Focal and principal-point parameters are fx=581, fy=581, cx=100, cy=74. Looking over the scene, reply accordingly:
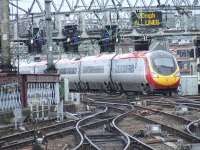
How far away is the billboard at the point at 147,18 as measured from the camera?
50.2m

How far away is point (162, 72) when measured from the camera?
1351 inches

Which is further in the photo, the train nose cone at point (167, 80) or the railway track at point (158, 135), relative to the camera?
the train nose cone at point (167, 80)

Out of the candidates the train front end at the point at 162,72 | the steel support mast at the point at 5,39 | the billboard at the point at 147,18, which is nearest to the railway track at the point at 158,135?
the steel support mast at the point at 5,39

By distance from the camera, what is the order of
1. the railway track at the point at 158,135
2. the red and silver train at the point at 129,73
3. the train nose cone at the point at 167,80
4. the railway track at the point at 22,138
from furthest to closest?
1. the red and silver train at the point at 129,73
2. the train nose cone at the point at 167,80
3. the railway track at the point at 22,138
4. the railway track at the point at 158,135

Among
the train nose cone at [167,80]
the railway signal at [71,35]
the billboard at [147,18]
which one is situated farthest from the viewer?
the railway signal at [71,35]

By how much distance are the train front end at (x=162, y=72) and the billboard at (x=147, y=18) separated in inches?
598

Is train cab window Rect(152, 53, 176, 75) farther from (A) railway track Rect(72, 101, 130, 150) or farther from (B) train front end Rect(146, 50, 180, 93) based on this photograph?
(A) railway track Rect(72, 101, 130, 150)

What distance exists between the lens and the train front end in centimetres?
3391

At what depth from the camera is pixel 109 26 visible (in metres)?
52.8

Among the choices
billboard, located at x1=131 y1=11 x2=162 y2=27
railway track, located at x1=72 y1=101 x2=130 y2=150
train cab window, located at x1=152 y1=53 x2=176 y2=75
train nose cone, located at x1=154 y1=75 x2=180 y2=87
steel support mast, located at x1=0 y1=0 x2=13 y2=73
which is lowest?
railway track, located at x1=72 y1=101 x2=130 y2=150

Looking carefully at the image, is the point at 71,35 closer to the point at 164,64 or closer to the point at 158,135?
the point at 164,64

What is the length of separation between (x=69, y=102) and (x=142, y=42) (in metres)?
27.2

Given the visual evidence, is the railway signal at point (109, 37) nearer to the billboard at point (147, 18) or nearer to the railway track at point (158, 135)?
the billboard at point (147, 18)

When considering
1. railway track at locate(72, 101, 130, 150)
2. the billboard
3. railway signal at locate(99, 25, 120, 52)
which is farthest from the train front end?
the billboard
